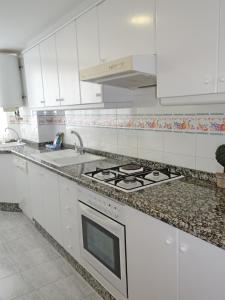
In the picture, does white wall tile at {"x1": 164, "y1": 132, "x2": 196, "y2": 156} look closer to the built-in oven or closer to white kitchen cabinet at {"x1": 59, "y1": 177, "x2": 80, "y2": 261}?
the built-in oven

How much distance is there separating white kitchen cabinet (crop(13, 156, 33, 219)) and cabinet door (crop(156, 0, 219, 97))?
212 cm

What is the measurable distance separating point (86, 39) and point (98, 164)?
1062 millimetres

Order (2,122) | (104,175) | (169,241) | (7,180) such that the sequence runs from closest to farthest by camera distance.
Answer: (169,241), (104,175), (7,180), (2,122)

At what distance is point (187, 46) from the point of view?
4.20 feet

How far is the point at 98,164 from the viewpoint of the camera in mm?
2320

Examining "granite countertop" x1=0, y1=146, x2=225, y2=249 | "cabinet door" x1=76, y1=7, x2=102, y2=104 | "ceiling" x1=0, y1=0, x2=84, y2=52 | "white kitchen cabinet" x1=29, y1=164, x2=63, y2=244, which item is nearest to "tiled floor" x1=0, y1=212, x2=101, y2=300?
"white kitchen cabinet" x1=29, y1=164, x2=63, y2=244

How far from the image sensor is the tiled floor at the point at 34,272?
195 centimetres

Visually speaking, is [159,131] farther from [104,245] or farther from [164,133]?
[104,245]

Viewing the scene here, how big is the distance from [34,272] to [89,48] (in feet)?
6.39

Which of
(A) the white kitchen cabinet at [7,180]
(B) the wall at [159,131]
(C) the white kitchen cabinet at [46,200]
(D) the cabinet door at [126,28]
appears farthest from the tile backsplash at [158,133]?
(A) the white kitchen cabinet at [7,180]

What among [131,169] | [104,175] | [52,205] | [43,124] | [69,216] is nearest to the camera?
[104,175]

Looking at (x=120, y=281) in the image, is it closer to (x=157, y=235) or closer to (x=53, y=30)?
(x=157, y=235)

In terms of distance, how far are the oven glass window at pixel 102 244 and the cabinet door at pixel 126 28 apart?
46.1 inches

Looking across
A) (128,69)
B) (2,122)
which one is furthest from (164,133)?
(2,122)
